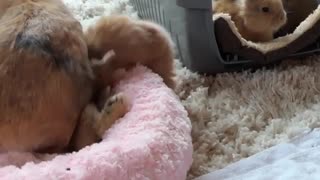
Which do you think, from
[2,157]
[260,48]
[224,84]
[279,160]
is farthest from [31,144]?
[260,48]

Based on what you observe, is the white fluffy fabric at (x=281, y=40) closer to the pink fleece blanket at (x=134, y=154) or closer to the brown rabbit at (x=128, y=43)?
the brown rabbit at (x=128, y=43)

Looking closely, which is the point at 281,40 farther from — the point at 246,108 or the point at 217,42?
the point at 246,108

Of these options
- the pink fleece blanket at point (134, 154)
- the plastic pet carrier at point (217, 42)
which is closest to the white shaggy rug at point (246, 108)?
the plastic pet carrier at point (217, 42)

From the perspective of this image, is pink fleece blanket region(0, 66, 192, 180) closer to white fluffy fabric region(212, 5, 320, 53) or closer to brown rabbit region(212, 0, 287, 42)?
white fluffy fabric region(212, 5, 320, 53)

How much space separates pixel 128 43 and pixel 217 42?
12.1 inches

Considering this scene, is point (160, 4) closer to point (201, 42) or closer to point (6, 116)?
point (201, 42)

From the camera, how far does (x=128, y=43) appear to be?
1265mm

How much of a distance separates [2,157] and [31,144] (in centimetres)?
5

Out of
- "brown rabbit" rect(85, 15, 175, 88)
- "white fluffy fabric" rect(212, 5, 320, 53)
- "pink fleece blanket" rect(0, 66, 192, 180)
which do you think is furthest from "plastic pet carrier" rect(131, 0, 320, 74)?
"pink fleece blanket" rect(0, 66, 192, 180)

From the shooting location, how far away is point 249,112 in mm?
1340

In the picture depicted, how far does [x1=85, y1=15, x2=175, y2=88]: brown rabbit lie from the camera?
127 centimetres

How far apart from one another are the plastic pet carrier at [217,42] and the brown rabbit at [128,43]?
0.18 metres

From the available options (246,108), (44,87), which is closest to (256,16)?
(246,108)

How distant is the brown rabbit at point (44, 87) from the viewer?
1.06m
